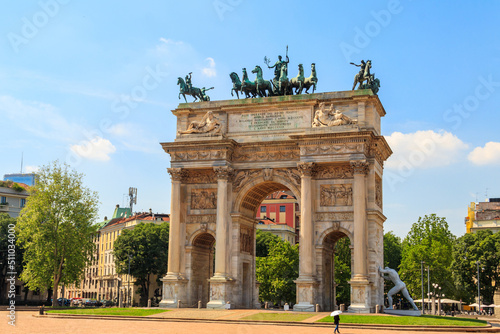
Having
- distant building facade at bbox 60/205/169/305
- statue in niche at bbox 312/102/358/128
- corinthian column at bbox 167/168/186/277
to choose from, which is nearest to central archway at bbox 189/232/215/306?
corinthian column at bbox 167/168/186/277

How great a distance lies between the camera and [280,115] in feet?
156

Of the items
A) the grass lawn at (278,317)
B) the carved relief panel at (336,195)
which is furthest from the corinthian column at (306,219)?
the grass lawn at (278,317)

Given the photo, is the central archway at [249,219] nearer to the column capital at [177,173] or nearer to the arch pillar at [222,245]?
the arch pillar at [222,245]

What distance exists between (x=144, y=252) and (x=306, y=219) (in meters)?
40.4

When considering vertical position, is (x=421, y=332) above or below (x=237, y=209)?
below

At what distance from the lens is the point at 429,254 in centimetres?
7262

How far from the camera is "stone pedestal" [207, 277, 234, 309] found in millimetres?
44750

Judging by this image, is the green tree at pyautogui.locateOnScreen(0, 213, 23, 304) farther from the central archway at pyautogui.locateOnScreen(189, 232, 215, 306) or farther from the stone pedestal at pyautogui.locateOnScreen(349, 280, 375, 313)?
the stone pedestal at pyautogui.locateOnScreen(349, 280, 375, 313)

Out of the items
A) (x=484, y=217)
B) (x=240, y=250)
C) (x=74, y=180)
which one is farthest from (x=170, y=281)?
(x=484, y=217)

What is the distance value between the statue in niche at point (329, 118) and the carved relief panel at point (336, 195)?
4547 millimetres

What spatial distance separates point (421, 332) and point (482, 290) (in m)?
44.3

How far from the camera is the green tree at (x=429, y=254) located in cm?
7225

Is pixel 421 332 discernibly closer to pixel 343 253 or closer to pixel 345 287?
pixel 345 287

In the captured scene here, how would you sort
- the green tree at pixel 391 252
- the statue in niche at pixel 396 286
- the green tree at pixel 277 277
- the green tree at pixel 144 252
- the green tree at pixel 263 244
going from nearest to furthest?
the statue in niche at pixel 396 286 < the green tree at pixel 277 277 < the green tree at pixel 144 252 < the green tree at pixel 263 244 < the green tree at pixel 391 252
